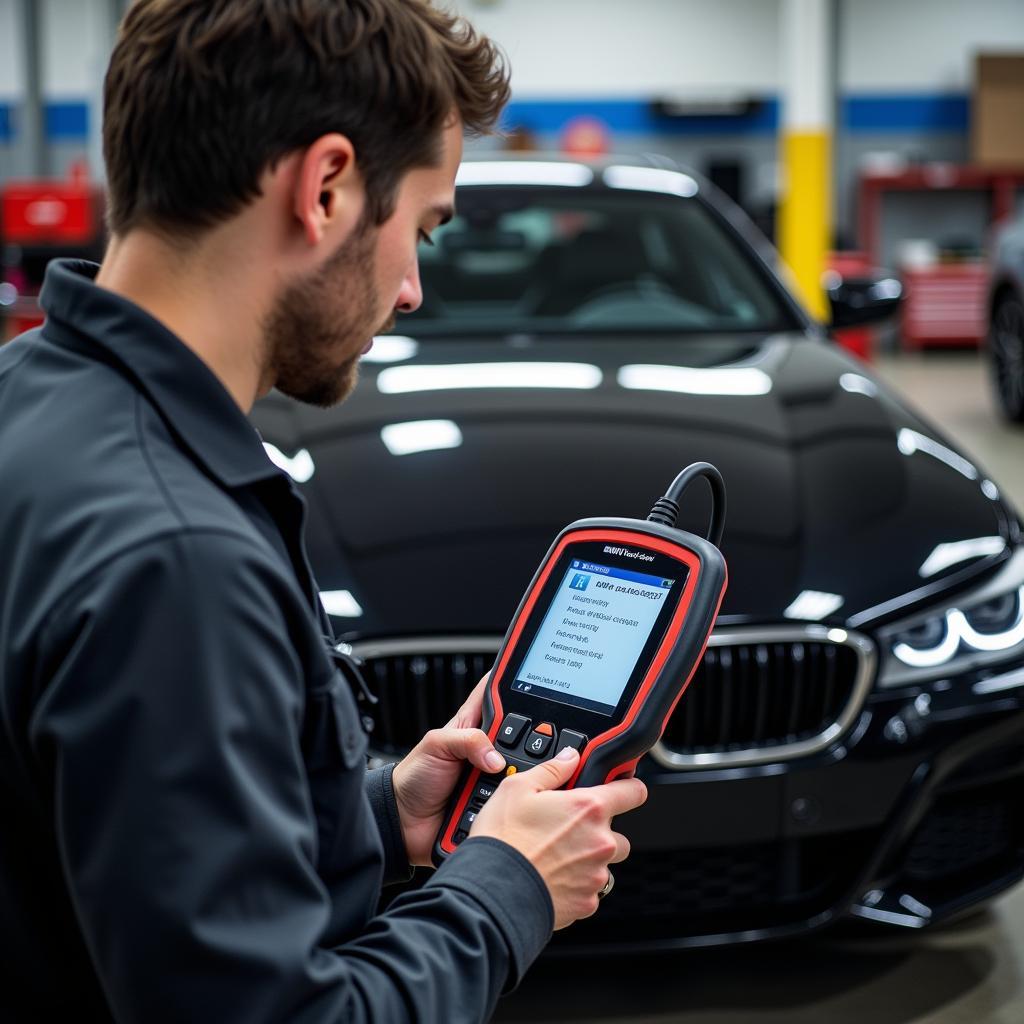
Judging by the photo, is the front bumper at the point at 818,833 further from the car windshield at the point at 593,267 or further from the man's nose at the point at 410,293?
the car windshield at the point at 593,267

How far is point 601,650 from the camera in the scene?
3.56 ft

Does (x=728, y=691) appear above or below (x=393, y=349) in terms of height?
below

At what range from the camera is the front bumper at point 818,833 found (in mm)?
1847

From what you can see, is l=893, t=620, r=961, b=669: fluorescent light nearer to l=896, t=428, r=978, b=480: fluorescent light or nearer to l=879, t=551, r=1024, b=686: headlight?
l=879, t=551, r=1024, b=686: headlight

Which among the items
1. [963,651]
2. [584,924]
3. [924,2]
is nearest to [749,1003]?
[584,924]

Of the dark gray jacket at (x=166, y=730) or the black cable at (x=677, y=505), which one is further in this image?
the black cable at (x=677, y=505)

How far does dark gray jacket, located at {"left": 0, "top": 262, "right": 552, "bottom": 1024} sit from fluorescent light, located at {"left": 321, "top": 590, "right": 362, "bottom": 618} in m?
1.05

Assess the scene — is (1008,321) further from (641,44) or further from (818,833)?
(641,44)

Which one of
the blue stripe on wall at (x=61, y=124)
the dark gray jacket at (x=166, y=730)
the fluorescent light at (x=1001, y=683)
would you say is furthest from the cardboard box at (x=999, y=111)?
the dark gray jacket at (x=166, y=730)

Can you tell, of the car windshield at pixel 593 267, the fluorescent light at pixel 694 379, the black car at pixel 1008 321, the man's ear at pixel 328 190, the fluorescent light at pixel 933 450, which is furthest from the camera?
the black car at pixel 1008 321

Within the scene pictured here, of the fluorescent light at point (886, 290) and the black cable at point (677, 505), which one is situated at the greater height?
the black cable at point (677, 505)

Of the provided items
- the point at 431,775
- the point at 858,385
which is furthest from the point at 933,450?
the point at 431,775

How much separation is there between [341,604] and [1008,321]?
209 inches

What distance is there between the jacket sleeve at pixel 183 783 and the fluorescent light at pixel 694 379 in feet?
5.91
